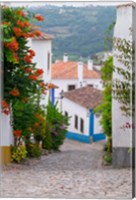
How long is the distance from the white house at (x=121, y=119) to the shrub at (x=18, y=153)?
96 centimetres

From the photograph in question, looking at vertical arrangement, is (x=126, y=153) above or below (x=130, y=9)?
below

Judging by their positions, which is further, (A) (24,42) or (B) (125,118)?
(A) (24,42)

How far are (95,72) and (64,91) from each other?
0.36 metres

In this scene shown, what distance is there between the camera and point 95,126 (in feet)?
36.3

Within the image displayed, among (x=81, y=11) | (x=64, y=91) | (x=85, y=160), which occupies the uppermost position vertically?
(x=81, y=11)

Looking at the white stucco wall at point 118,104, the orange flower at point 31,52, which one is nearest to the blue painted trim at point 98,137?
the white stucco wall at point 118,104

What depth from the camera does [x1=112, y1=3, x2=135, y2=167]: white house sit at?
10484 millimetres

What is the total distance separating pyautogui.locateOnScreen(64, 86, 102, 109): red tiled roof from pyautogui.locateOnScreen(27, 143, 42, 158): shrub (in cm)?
66

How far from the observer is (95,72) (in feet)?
35.6

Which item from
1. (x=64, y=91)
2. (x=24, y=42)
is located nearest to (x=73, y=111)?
(x=64, y=91)

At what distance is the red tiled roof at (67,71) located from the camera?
1073 cm

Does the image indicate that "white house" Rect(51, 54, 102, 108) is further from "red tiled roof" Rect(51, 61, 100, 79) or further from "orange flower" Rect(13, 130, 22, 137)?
"orange flower" Rect(13, 130, 22, 137)

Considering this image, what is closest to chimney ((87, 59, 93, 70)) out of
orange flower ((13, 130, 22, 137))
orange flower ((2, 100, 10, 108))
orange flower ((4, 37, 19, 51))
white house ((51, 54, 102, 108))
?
white house ((51, 54, 102, 108))

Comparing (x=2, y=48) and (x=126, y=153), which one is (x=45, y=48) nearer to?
(x=2, y=48)
